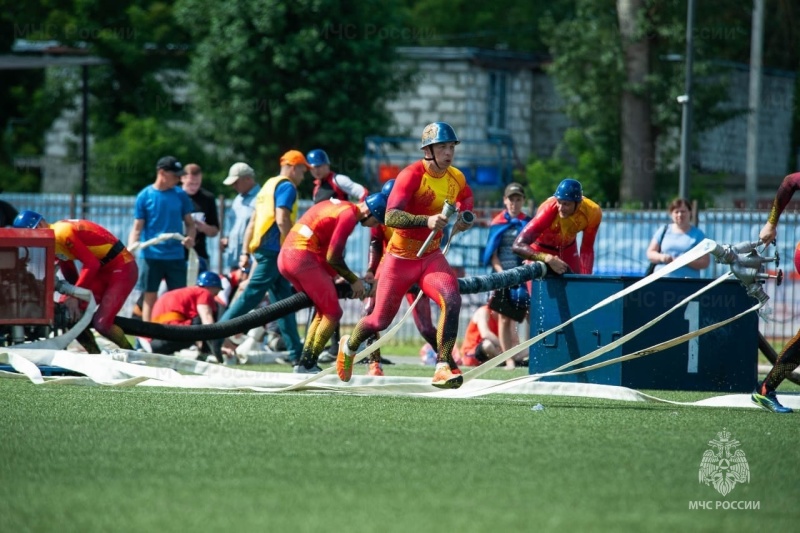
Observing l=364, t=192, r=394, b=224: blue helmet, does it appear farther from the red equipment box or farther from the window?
the window

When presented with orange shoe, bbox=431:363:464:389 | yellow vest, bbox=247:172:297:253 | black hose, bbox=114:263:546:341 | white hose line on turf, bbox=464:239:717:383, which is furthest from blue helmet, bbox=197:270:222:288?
orange shoe, bbox=431:363:464:389

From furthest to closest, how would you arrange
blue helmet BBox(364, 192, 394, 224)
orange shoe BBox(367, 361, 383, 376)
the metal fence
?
the metal fence → orange shoe BBox(367, 361, 383, 376) → blue helmet BBox(364, 192, 394, 224)

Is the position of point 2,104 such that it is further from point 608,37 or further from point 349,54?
point 608,37

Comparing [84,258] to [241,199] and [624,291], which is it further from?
[624,291]

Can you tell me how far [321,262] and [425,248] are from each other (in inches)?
87.5

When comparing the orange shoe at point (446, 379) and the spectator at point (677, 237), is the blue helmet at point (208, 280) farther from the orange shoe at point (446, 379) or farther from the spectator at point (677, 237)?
the orange shoe at point (446, 379)

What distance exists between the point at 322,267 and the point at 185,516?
631cm

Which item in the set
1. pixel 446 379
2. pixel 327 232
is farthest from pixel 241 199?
pixel 446 379

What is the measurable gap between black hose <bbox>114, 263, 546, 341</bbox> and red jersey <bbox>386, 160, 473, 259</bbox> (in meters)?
1.71

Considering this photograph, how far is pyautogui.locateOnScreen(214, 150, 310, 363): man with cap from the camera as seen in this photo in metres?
12.5

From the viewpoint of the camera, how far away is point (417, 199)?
9.33 meters

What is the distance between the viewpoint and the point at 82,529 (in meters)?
4.75

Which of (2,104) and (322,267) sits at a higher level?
(2,104)

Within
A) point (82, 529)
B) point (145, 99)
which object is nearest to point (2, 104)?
point (145, 99)
